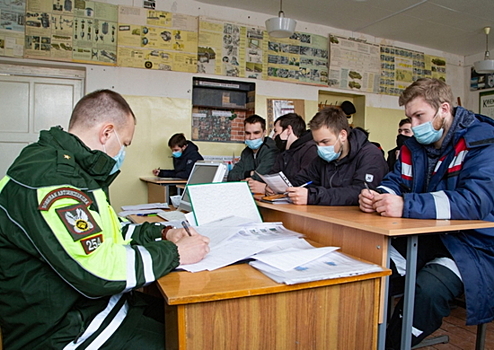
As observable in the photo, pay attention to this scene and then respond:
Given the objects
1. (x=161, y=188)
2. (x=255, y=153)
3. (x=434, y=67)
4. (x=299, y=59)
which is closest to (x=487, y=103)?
(x=434, y=67)

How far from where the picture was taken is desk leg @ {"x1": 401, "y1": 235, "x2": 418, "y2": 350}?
4.27ft

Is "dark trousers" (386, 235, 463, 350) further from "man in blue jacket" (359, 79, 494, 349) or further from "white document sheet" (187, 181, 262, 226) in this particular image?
"white document sheet" (187, 181, 262, 226)

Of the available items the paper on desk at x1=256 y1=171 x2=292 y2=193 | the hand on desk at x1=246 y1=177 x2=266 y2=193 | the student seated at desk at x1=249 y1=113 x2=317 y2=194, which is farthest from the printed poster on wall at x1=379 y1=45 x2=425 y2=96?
the paper on desk at x1=256 y1=171 x2=292 y2=193

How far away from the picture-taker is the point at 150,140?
514cm

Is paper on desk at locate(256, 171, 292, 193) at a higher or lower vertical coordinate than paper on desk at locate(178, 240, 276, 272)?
higher

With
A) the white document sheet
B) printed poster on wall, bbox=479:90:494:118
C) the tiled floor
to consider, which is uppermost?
printed poster on wall, bbox=479:90:494:118

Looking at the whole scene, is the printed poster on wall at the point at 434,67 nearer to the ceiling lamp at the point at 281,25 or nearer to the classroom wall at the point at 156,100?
the classroom wall at the point at 156,100

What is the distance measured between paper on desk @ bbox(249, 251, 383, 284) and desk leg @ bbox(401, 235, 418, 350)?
14 centimetres

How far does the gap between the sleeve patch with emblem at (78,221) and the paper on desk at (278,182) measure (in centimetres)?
127

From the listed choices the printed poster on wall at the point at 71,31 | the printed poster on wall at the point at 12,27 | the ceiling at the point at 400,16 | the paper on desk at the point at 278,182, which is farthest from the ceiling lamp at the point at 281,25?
the printed poster on wall at the point at 12,27

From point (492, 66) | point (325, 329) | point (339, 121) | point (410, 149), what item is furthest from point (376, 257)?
point (492, 66)

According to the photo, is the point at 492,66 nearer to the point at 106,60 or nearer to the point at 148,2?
the point at 148,2

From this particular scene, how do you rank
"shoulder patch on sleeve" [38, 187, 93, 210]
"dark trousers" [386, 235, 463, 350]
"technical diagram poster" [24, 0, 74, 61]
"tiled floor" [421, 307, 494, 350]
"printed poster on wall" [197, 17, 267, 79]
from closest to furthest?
"shoulder patch on sleeve" [38, 187, 93, 210] < "dark trousers" [386, 235, 463, 350] < "tiled floor" [421, 307, 494, 350] < "technical diagram poster" [24, 0, 74, 61] < "printed poster on wall" [197, 17, 267, 79]

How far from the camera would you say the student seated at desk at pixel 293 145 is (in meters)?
3.09
